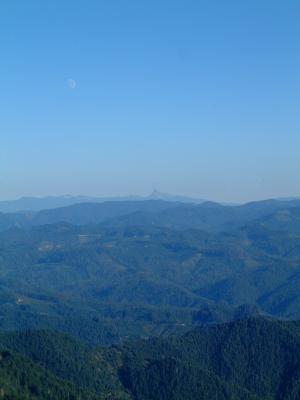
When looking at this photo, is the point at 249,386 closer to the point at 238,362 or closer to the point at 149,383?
the point at 238,362

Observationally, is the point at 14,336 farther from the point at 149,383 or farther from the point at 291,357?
the point at 291,357

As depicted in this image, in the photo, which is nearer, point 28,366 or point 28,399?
point 28,399

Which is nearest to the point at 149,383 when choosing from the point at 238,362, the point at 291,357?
the point at 238,362

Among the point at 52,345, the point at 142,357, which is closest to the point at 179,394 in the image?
the point at 142,357

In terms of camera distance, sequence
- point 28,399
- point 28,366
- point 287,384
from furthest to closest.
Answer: point 287,384 < point 28,366 < point 28,399

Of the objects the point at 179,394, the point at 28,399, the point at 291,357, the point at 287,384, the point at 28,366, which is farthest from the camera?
the point at 291,357

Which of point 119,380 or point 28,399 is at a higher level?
point 28,399
